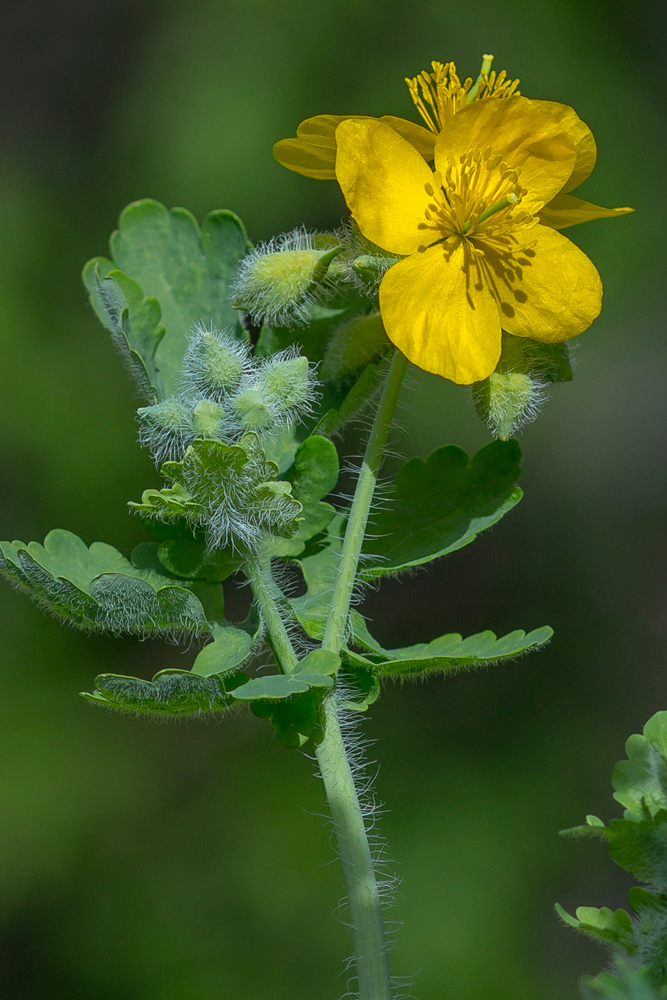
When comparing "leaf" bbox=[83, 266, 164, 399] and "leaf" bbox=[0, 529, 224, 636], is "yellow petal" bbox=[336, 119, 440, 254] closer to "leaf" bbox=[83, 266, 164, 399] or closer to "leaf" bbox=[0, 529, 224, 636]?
"leaf" bbox=[83, 266, 164, 399]

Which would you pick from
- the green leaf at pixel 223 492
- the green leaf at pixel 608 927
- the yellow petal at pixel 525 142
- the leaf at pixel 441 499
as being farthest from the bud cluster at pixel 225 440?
the green leaf at pixel 608 927

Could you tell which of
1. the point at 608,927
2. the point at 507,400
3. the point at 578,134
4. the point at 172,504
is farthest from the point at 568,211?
the point at 608,927

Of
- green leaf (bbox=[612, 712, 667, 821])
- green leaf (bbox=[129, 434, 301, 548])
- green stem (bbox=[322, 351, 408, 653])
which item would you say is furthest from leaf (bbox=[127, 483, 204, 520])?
green leaf (bbox=[612, 712, 667, 821])

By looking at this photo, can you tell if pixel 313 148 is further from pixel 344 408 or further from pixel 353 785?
pixel 353 785

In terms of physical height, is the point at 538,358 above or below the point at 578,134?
below

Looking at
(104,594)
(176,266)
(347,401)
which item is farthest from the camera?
(176,266)

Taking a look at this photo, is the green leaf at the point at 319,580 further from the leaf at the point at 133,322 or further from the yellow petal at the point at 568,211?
the yellow petal at the point at 568,211

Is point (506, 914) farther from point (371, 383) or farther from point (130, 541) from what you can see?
point (371, 383)
